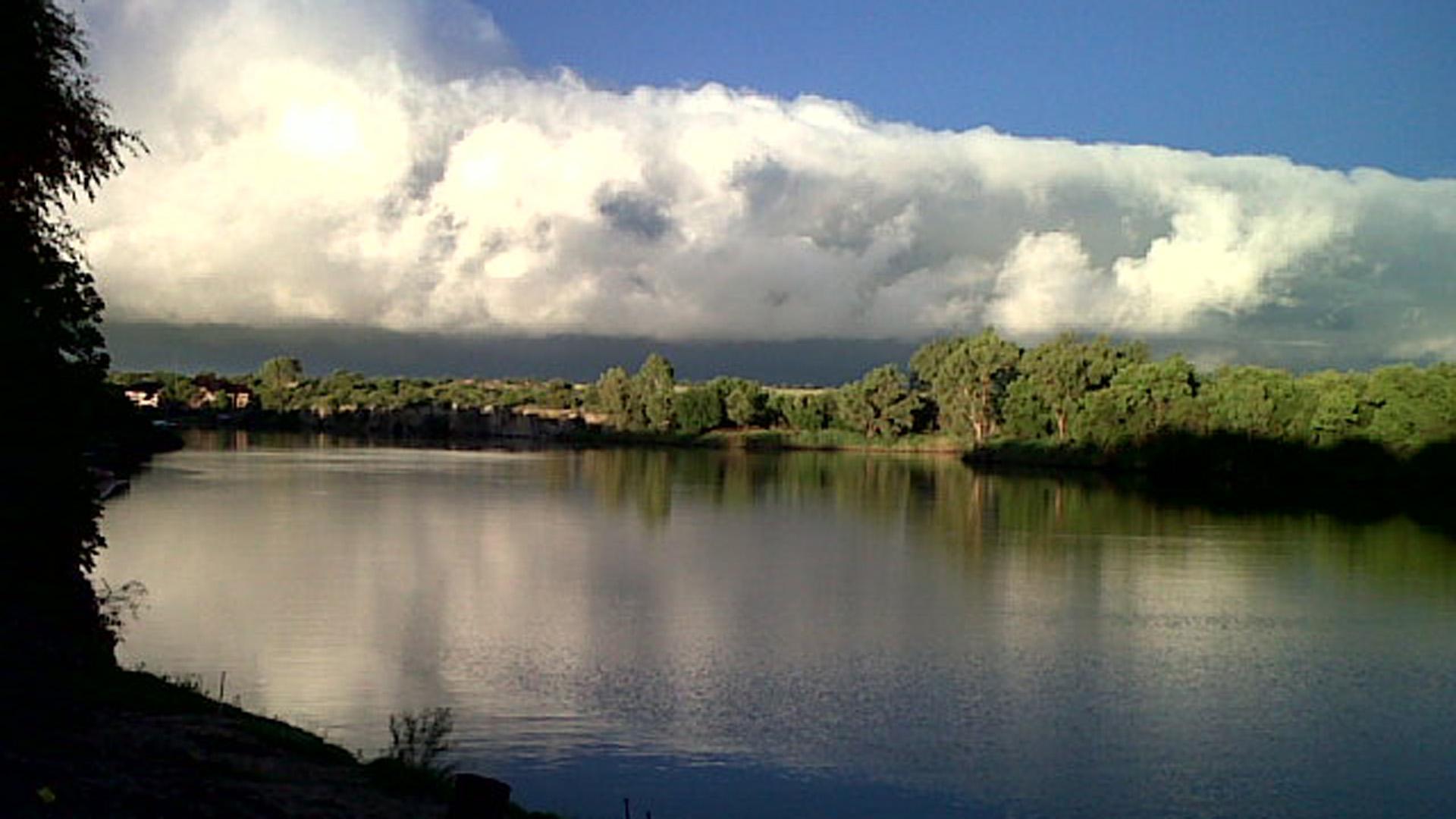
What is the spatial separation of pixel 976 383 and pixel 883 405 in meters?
9.95

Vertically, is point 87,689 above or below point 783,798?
above

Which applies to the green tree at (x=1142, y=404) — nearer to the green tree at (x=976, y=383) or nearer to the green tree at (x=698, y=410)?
the green tree at (x=976, y=383)

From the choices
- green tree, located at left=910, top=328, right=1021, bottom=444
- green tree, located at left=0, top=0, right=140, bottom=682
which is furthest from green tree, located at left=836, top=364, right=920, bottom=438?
green tree, located at left=0, top=0, right=140, bottom=682

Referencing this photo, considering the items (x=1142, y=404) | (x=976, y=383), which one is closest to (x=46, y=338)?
(x=1142, y=404)

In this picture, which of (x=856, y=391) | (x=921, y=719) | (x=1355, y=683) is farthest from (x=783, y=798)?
(x=856, y=391)

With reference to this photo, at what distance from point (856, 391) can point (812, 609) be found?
77.7 m

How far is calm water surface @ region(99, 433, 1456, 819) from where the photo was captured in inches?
498

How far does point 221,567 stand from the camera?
25812mm

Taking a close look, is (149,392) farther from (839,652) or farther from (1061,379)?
(839,652)

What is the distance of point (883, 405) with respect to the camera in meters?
97.9

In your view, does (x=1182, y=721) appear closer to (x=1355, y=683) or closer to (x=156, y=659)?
(x=1355, y=683)

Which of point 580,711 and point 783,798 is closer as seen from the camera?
point 783,798

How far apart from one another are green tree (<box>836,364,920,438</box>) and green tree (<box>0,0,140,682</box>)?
283 feet

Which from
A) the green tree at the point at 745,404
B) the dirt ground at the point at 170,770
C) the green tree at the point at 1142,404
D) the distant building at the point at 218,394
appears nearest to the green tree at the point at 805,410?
the green tree at the point at 745,404
